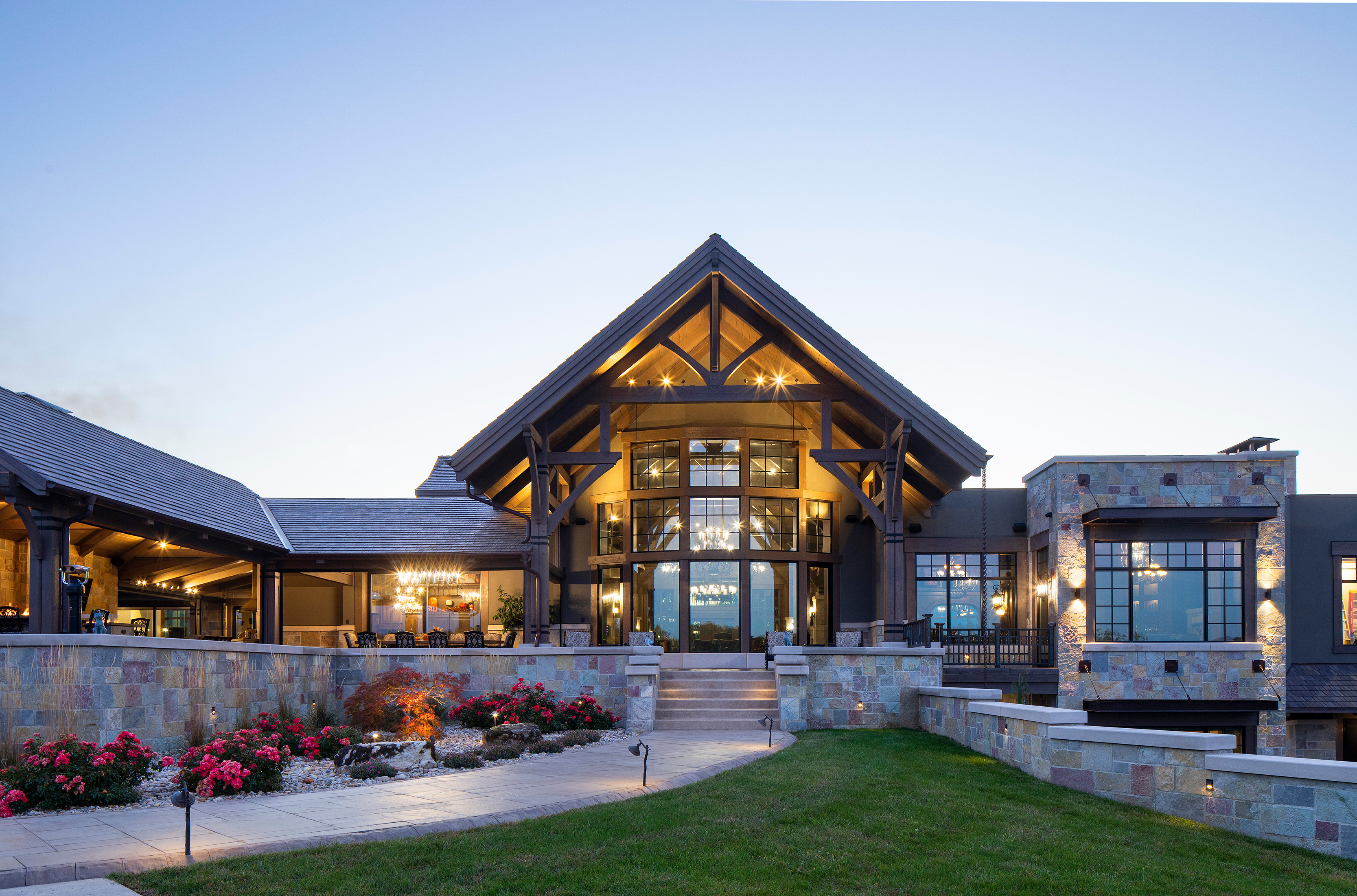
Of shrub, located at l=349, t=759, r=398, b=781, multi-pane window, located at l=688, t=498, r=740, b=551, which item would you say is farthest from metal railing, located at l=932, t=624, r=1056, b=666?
shrub, located at l=349, t=759, r=398, b=781

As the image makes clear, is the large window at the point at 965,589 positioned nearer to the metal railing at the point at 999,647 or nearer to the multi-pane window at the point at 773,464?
the metal railing at the point at 999,647

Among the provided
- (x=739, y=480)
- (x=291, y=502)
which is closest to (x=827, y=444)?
(x=739, y=480)

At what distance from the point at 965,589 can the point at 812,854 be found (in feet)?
51.9

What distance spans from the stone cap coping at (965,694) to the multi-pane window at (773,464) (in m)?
7.15

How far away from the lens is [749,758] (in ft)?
41.0

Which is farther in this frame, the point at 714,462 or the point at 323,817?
the point at 714,462

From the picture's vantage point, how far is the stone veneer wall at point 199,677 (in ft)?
38.9

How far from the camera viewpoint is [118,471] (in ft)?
58.9

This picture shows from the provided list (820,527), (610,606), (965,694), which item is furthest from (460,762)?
(820,527)

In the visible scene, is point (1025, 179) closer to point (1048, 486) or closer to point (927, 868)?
point (1048, 486)

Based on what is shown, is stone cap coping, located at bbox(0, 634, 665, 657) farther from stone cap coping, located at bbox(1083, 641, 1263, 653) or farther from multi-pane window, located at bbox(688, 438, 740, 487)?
stone cap coping, located at bbox(1083, 641, 1263, 653)

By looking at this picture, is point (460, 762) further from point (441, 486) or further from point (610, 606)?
point (441, 486)

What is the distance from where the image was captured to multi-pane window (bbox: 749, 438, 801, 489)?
22.7 meters

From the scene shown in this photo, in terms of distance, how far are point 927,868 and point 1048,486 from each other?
577 inches
